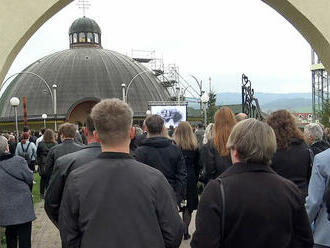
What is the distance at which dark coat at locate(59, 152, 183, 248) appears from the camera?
3.07m

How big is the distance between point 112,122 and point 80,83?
190 feet

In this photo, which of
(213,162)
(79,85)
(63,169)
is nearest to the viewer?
(63,169)

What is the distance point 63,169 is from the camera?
14.8ft

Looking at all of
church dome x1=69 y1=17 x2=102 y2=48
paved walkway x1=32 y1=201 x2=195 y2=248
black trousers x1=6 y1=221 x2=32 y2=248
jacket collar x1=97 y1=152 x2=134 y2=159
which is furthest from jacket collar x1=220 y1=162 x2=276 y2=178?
church dome x1=69 y1=17 x2=102 y2=48

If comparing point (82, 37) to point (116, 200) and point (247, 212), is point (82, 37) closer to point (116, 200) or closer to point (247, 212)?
point (116, 200)

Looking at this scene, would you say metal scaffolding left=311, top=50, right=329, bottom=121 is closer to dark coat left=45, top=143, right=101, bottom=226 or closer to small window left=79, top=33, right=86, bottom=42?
small window left=79, top=33, right=86, bottom=42

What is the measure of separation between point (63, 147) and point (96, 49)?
200 feet

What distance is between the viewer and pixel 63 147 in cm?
749

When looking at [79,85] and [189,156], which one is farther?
[79,85]

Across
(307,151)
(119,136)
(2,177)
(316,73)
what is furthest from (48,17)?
(316,73)

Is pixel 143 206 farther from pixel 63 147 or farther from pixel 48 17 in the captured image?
pixel 48 17

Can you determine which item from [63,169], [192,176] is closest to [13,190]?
[63,169]

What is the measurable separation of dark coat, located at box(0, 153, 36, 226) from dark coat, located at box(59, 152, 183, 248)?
144 inches

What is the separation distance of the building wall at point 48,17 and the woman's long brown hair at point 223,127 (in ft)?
8.51
